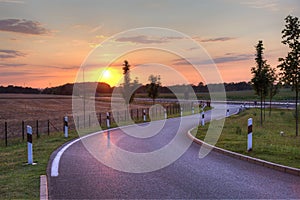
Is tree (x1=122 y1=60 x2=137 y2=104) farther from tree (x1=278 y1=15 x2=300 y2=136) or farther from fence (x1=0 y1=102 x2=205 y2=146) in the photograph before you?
tree (x1=278 y1=15 x2=300 y2=136)

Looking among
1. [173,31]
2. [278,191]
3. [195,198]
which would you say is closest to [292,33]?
[173,31]

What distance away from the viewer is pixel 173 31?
60.8 ft

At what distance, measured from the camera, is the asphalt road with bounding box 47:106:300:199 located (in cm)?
594

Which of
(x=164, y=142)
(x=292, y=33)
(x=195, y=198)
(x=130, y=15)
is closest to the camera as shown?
(x=195, y=198)

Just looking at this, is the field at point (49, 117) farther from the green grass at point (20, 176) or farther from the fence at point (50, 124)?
the green grass at point (20, 176)

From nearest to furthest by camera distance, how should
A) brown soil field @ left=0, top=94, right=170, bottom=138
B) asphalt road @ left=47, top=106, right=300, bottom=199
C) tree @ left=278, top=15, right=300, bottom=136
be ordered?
asphalt road @ left=47, top=106, right=300, bottom=199
tree @ left=278, top=15, right=300, bottom=136
brown soil field @ left=0, top=94, right=170, bottom=138

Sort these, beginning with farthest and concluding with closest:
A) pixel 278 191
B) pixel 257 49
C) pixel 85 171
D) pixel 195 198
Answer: pixel 257 49
pixel 85 171
pixel 278 191
pixel 195 198

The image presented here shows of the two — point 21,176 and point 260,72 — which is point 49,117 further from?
point 21,176

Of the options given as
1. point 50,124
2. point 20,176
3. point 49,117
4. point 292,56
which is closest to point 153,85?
point 49,117

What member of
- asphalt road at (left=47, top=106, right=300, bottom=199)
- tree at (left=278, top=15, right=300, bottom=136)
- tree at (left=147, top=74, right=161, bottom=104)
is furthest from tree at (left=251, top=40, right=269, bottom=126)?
tree at (left=147, top=74, right=161, bottom=104)

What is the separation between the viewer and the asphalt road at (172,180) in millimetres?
5936

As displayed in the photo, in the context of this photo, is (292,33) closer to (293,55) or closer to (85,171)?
(293,55)

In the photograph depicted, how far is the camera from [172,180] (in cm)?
694

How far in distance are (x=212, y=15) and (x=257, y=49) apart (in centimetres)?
827
